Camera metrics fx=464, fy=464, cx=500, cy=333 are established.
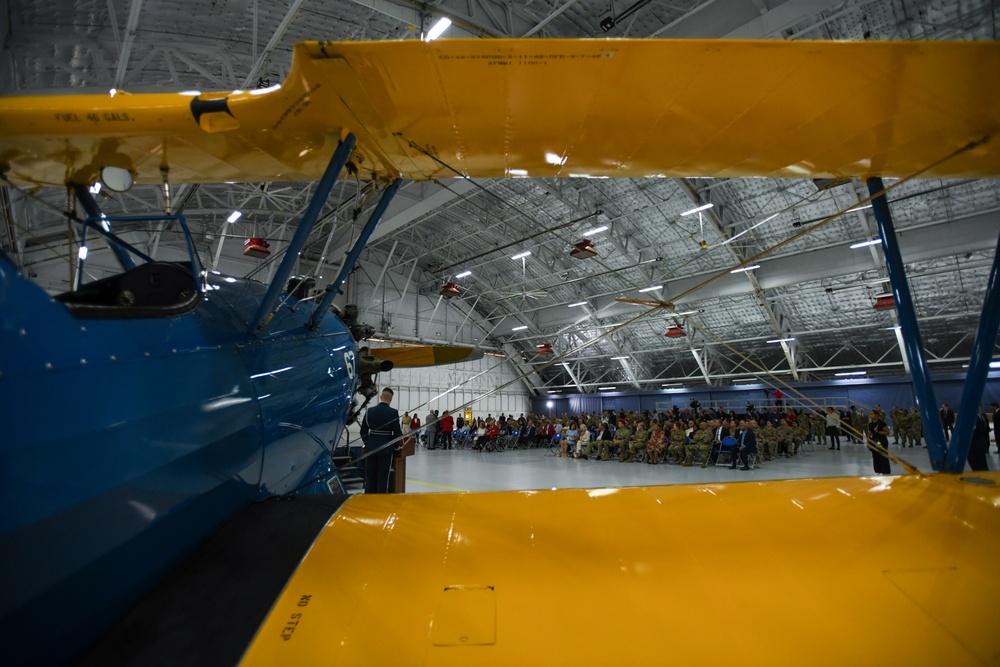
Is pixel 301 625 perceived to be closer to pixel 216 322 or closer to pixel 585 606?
Answer: pixel 585 606

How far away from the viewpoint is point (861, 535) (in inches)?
59.9

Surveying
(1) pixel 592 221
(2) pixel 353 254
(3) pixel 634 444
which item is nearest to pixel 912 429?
(3) pixel 634 444

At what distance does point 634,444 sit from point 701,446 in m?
2.35

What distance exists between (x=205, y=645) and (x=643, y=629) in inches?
44.8

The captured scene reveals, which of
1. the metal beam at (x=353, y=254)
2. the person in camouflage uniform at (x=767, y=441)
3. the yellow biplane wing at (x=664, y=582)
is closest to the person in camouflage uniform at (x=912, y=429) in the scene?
the person in camouflage uniform at (x=767, y=441)

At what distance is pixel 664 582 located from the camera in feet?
4.48

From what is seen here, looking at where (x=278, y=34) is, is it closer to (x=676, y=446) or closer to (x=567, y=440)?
(x=676, y=446)

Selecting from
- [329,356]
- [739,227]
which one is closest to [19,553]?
[329,356]

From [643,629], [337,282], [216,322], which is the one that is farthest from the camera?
[337,282]

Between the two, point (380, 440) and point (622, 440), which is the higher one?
point (380, 440)

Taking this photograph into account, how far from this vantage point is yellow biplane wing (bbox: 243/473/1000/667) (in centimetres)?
113

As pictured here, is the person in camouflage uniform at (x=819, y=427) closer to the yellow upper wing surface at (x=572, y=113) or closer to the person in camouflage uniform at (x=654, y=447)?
the person in camouflage uniform at (x=654, y=447)

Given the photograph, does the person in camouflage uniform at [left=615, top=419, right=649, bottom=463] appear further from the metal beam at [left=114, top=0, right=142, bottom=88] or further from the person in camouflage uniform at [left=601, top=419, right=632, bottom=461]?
the metal beam at [left=114, top=0, right=142, bottom=88]

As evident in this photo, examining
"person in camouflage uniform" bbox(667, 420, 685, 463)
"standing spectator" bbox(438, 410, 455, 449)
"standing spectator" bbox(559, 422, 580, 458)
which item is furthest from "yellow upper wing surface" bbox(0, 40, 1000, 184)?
"standing spectator" bbox(438, 410, 455, 449)
